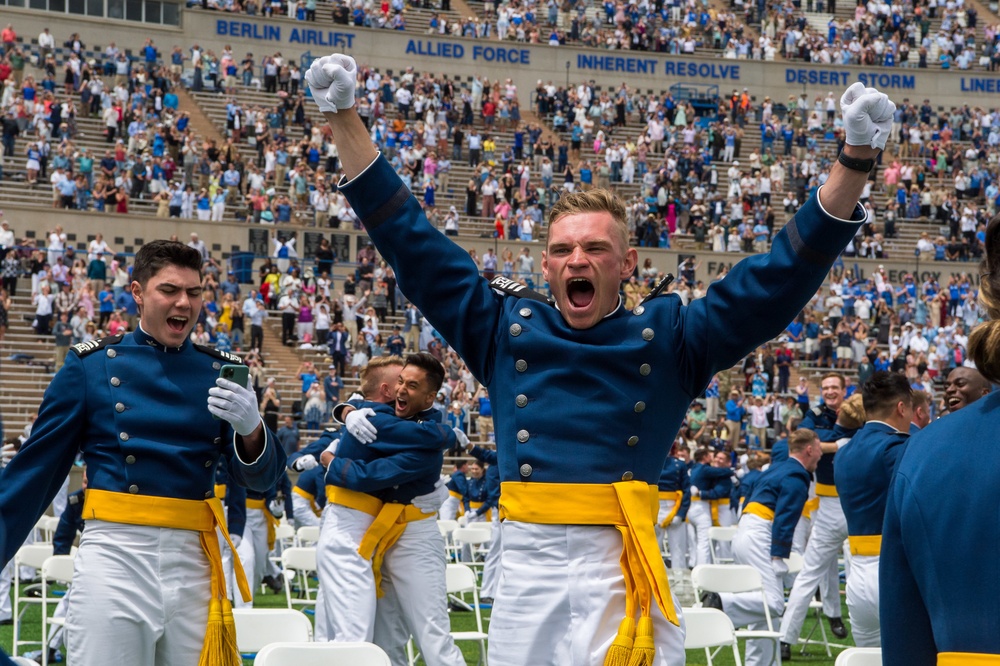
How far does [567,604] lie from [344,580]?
4038 mm

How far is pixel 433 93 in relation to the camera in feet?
134

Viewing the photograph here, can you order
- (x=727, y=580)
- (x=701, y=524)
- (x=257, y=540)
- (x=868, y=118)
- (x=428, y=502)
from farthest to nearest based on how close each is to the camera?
1. (x=701, y=524)
2. (x=257, y=540)
3. (x=727, y=580)
4. (x=428, y=502)
5. (x=868, y=118)

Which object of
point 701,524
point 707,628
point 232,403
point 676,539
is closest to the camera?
point 232,403

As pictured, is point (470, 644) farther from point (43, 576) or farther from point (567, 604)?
point (567, 604)

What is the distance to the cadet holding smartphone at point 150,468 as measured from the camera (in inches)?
188

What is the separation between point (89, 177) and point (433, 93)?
38.5 feet

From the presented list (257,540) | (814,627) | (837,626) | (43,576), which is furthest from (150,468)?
(837,626)

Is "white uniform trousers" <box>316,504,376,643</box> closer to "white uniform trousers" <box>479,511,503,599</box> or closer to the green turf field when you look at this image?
the green turf field

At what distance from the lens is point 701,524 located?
701 inches

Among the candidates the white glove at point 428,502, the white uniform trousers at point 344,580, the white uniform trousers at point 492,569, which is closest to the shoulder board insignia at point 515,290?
the white uniform trousers at point 344,580

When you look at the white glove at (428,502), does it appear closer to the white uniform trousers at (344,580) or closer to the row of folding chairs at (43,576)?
the white uniform trousers at (344,580)

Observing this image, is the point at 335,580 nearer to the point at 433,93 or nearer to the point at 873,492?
the point at 873,492

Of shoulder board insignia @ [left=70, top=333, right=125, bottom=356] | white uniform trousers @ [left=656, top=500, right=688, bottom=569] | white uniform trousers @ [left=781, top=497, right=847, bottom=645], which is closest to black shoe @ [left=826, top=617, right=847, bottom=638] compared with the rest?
white uniform trousers @ [left=781, top=497, right=847, bottom=645]

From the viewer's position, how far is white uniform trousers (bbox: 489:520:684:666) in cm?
354
